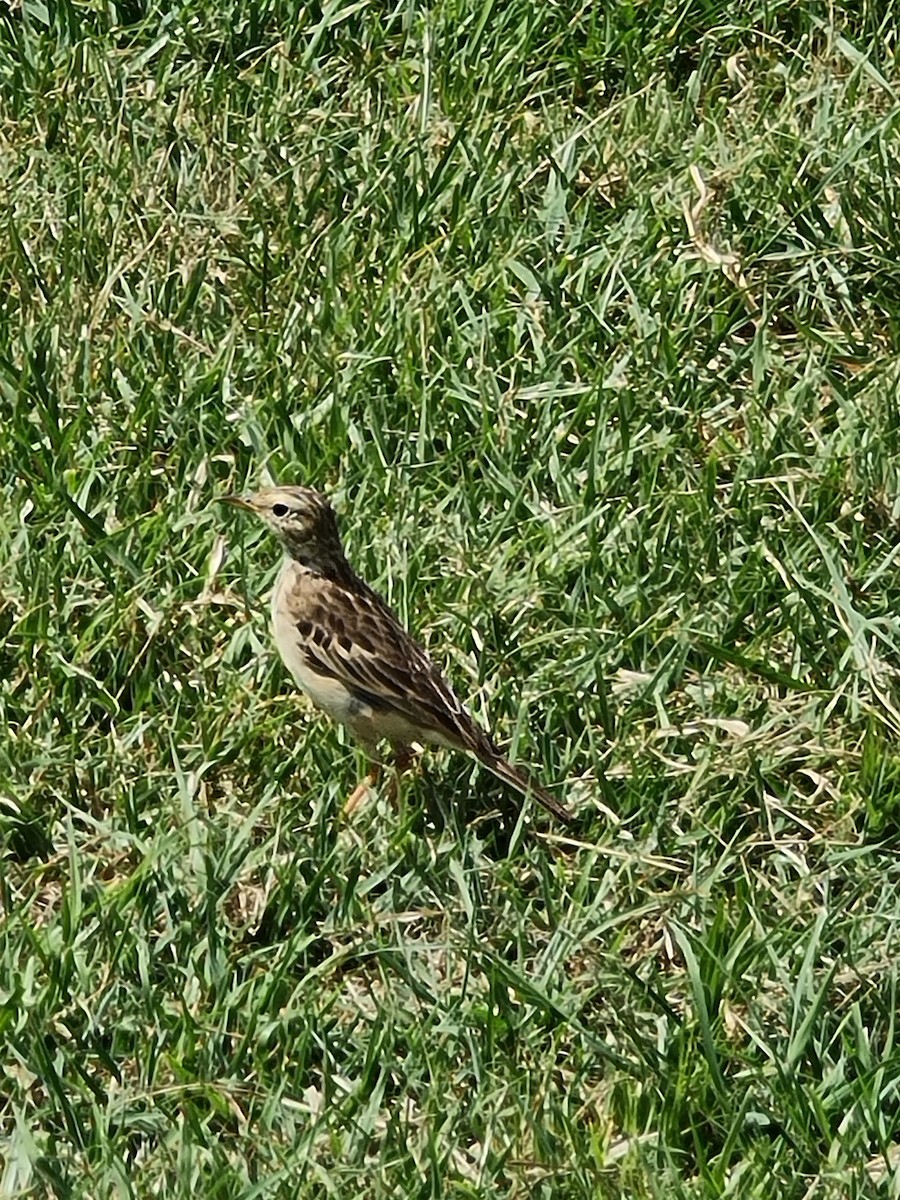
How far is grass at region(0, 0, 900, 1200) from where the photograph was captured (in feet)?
18.9

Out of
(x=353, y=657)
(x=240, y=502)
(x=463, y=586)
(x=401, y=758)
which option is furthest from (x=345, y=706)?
(x=463, y=586)

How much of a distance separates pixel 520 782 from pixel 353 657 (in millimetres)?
555

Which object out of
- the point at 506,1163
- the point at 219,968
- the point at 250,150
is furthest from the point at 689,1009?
the point at 250,150

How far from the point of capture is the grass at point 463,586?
5.77m

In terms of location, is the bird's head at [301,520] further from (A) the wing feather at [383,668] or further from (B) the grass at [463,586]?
(B) the grass at [463,586]

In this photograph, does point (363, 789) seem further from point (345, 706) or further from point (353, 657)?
point (353, 657)

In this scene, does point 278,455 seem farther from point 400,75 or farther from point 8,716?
point 400,75

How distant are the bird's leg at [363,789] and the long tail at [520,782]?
321 millimetres

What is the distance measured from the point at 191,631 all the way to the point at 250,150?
269 cm

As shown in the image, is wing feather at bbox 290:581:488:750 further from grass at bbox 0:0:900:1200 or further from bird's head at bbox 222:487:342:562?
grass at bbox 0:0:900:1200

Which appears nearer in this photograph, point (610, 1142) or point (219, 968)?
point (610, 1142)

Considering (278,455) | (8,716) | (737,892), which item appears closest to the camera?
(737,892)

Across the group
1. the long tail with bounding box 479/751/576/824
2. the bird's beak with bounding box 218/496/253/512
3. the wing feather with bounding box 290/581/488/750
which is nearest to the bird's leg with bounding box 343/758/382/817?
the wing feather with bounding box 290/581/488/750

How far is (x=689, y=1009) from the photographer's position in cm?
606
